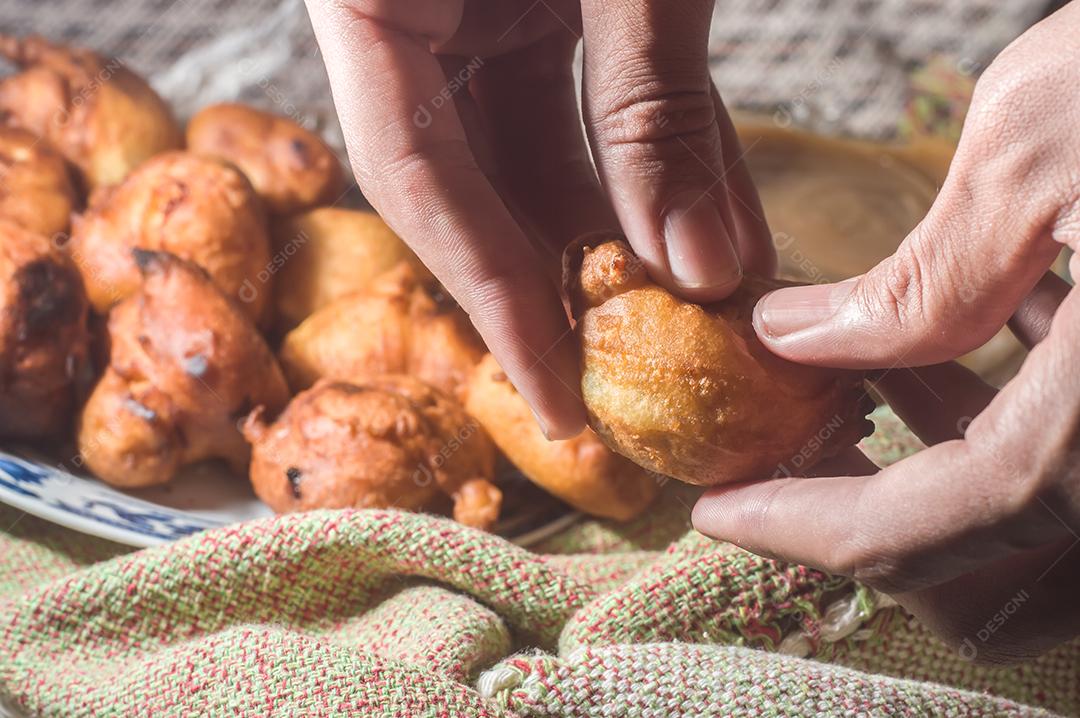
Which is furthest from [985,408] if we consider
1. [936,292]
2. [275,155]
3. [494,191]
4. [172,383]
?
[275,155]

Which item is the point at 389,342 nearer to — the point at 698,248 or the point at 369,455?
the point at 369,455

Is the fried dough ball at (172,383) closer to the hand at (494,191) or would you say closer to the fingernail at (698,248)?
the hand at (494,191)

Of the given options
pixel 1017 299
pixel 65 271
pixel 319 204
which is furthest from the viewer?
pixel 319 204

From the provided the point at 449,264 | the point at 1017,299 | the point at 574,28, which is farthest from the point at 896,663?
the point at 574,28

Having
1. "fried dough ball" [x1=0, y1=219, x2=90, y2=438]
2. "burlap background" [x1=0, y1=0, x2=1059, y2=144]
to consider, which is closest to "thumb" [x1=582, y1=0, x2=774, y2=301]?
"fried dough ball" [x1=0, y1=219, x2=90, y2=438]

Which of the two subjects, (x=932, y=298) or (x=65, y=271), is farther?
(x=65, y=271)

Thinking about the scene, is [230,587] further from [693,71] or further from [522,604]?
[693,71]
